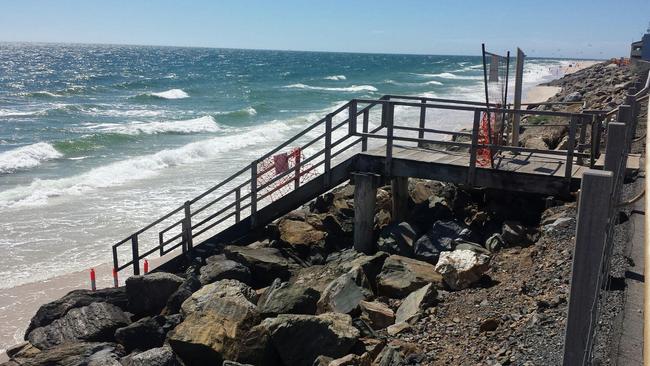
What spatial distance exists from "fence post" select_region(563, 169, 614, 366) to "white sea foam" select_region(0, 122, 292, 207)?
17.6 m

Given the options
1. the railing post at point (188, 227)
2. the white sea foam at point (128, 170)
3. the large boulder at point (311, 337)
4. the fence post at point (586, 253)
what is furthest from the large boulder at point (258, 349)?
the white sea foam at point (128, 170)

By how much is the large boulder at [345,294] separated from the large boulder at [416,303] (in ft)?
1.64

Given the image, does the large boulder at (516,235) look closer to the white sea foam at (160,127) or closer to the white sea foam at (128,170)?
the white sea foam at (128,170)

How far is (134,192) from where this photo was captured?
19.0 metres

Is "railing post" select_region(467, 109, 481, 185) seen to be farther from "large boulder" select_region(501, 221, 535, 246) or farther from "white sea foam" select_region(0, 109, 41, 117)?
"white sea foam" select_region(0, 109, 41, 117)

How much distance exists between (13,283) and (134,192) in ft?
24.4

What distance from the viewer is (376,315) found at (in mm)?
7195

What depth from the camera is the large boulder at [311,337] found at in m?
6.41

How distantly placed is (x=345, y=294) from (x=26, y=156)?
2209 cm

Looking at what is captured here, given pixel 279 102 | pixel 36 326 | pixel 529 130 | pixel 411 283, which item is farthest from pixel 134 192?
pixel 279 102

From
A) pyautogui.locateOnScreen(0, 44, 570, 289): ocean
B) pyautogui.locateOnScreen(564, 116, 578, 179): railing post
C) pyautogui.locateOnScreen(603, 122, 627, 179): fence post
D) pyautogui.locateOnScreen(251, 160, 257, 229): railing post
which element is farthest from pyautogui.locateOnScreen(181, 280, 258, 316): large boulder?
pyautogui.locateOnScreen(0, 44, 570, 289): ocean

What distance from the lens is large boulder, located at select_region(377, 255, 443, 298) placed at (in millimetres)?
7946

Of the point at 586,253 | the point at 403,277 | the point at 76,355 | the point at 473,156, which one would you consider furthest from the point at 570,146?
the point at 76,355

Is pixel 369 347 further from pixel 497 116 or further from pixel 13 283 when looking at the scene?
pixel 13 283
